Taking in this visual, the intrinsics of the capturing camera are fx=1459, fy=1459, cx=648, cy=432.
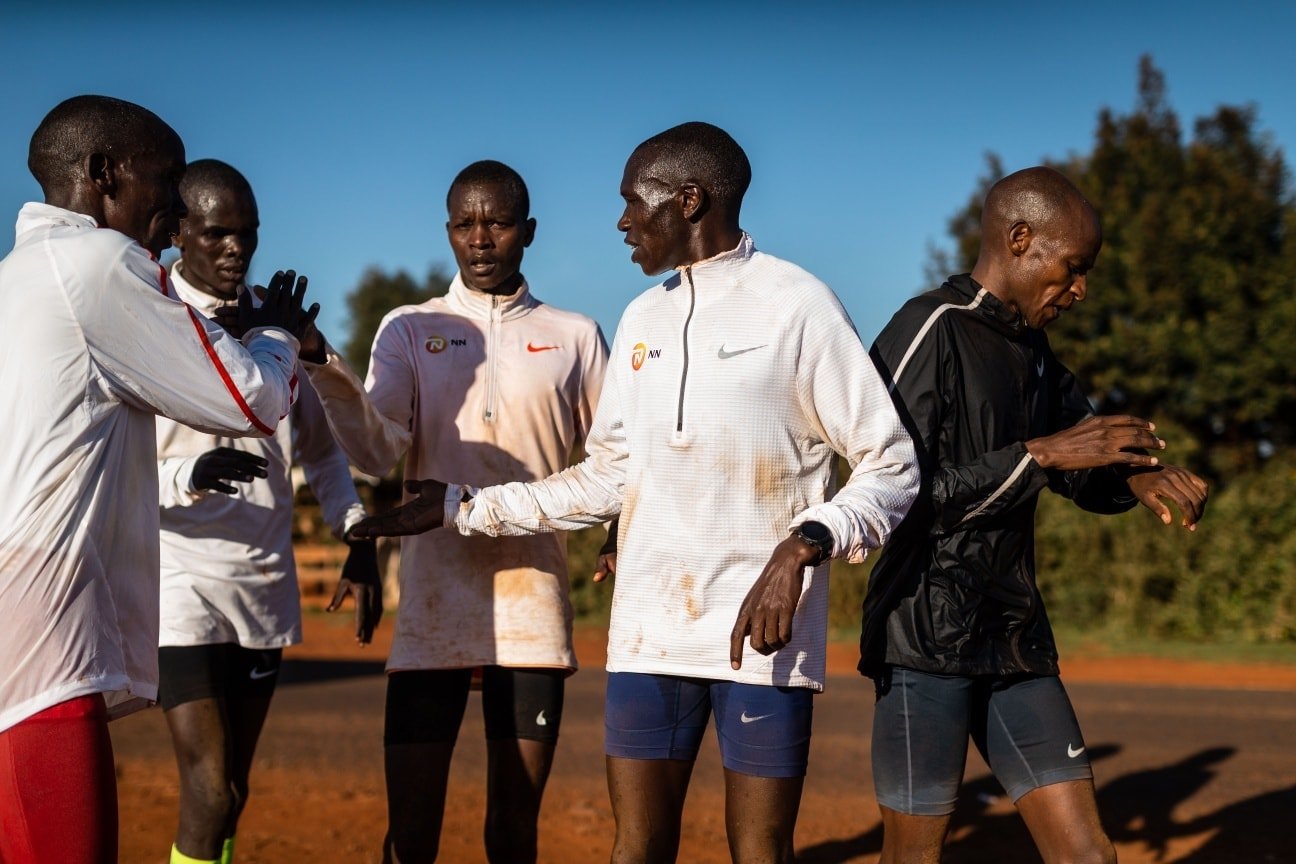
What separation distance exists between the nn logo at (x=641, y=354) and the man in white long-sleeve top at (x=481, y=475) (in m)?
1.13

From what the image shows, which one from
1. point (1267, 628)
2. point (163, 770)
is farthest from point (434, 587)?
point (1267, 628)

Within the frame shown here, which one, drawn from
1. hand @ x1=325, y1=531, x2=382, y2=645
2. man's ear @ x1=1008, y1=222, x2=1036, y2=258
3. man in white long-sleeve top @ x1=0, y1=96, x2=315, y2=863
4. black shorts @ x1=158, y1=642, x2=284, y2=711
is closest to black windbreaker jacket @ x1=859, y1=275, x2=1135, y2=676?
man's ear @ x1=1008, y1=222, x2=1036, y2=258

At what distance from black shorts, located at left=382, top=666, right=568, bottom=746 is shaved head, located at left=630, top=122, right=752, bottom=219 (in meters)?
1.91

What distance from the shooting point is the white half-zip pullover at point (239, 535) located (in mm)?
5215

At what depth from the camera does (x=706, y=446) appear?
3902mm

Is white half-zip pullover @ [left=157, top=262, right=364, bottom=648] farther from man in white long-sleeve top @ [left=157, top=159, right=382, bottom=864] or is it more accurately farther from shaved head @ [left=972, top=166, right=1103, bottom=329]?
shaved head @ [left=972, top=166, right=1103, bottom=329]

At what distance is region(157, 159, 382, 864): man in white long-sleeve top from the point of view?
510 cm

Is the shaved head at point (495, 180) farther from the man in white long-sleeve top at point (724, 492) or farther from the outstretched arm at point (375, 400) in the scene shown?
the man in white long-sleeve top at point (724, 492)

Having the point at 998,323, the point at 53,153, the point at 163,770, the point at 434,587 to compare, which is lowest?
the point at 163,770

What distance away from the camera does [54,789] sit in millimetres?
3184

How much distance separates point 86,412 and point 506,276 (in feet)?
7.43

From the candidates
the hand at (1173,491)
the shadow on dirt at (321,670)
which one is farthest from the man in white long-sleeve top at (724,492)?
the shadow on dirt at (321,670)

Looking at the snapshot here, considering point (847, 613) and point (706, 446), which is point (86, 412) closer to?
point (706, 446)

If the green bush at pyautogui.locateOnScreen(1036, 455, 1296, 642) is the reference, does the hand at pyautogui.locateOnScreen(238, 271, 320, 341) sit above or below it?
above
